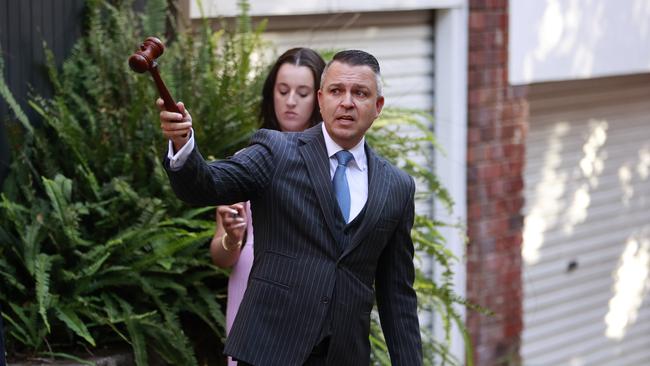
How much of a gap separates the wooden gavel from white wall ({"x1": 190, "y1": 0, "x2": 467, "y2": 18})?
312 cm

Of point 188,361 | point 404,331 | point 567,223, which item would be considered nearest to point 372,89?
point 404,331

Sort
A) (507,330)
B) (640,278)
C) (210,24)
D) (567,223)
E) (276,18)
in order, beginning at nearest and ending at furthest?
(210,24) → (276,18) → (507,330) → (567,223) → (640,278)

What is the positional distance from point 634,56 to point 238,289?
21.3 feet

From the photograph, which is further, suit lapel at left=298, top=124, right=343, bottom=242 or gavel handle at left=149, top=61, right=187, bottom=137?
suit lapel at left=298, top=124, right=343, bottom=242

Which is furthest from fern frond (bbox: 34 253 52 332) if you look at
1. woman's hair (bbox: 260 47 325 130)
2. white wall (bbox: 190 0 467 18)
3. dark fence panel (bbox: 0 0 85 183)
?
white wall (bbox: 190 0 467 18)

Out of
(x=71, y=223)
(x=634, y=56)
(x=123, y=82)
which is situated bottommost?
(x=71, y=223)

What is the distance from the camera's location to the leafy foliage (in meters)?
5.59

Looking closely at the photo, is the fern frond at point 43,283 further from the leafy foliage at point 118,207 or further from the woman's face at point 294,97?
the woman's face at point 294,97

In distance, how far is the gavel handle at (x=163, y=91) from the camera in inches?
145

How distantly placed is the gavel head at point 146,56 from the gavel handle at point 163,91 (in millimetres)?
17

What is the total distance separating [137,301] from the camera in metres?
5.84

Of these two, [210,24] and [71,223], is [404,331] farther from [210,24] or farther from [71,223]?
[210,24]

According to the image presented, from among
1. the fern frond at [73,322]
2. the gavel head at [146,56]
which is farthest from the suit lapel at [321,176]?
the fern frond at [73,322]

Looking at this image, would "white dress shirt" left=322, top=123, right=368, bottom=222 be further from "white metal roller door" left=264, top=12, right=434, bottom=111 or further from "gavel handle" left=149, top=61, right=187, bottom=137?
"white metal roller door" left=264, top=12, right=434, bottom=111
